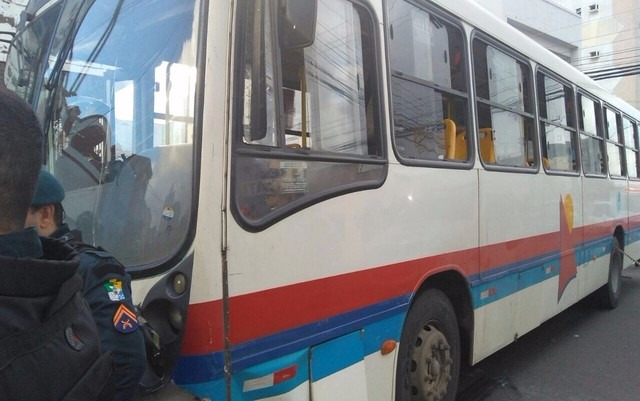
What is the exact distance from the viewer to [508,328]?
4.29m

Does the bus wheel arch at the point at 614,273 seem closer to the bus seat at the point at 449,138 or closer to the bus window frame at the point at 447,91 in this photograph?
the bus window frame at the point at 447,91

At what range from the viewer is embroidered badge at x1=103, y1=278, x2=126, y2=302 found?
156 centimetres

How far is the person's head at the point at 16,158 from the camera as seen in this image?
1.06m

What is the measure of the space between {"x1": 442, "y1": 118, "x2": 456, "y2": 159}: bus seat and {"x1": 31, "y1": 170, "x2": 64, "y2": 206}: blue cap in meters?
2.57

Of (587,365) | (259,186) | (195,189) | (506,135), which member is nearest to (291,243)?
(259,186)

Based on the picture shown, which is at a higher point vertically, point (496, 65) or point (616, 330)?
point (496, 65)

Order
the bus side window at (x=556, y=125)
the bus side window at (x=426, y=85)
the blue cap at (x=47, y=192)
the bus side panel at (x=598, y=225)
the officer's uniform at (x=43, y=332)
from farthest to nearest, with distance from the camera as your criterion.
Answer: the bus side panel at (x=598, y=225) → the bus side window at (x=556, y=125) → the bus side window at (x=426, y=85) → the blue cap at (x=47, y=192) → the officer's uniform at (x=43, y=332)

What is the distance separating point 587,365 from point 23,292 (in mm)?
5308

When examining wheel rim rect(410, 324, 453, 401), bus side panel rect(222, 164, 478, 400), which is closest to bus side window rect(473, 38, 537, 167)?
bus side panel rect(222, 164, 478, 400)

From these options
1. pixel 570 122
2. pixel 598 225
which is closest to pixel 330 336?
pixel 570 122

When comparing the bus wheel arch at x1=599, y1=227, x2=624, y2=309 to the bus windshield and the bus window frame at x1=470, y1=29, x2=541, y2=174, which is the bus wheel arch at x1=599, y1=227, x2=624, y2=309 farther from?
the bus windshield

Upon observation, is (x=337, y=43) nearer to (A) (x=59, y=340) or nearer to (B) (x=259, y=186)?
(B) (x=259, y=186)

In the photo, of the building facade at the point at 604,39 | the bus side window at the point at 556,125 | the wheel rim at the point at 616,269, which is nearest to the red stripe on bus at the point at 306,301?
the bus side window at the point at 556,125

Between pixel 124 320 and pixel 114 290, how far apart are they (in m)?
0.11
